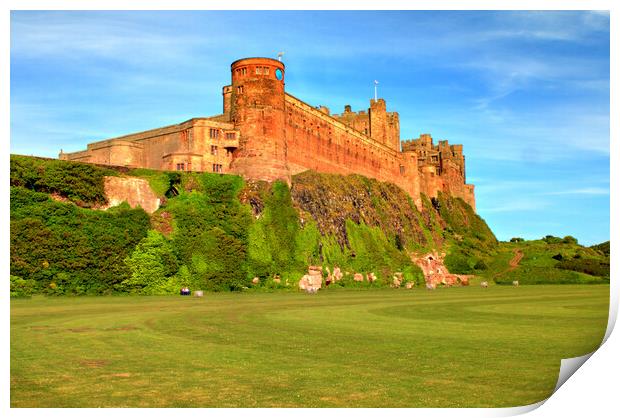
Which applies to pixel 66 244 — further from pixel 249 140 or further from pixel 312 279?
pixel 249 140

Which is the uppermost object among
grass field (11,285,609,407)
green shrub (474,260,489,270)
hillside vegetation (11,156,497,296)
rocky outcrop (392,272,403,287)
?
hillside vegetation (11,156,497,296)

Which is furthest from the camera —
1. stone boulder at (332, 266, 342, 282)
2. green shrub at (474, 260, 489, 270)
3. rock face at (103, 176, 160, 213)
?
green shrub at (474, 260, 489, 270)

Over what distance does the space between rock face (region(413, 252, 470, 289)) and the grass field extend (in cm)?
4670

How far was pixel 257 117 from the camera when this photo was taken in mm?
58844

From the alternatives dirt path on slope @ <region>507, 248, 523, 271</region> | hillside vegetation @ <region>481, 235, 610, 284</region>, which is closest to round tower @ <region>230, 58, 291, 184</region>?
hillside vegetation @ <region>481, 235, 610, 284</region>

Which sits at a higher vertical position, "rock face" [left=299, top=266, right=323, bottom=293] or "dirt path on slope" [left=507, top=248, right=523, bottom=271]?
"dirt path on slope" [left=507, top=248, right=523, bottom=271]

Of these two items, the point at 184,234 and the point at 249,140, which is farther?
the point at 249,140

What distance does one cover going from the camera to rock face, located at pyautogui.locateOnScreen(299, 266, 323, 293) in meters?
52.9

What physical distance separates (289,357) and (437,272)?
6481 centimetres

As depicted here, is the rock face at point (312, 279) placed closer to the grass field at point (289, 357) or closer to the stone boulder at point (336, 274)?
the stone boulder at point (336, 274)

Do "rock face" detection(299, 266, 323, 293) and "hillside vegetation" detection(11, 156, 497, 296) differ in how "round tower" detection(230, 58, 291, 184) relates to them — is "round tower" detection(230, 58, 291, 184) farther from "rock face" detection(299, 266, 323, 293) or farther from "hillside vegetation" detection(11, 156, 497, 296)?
"rock face" detection(299, 266, 323, 293)

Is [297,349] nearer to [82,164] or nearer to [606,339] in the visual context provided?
[606,339]

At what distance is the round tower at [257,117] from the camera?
58312 mm

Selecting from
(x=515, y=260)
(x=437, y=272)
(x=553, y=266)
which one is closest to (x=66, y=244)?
(x=437, y=272)
